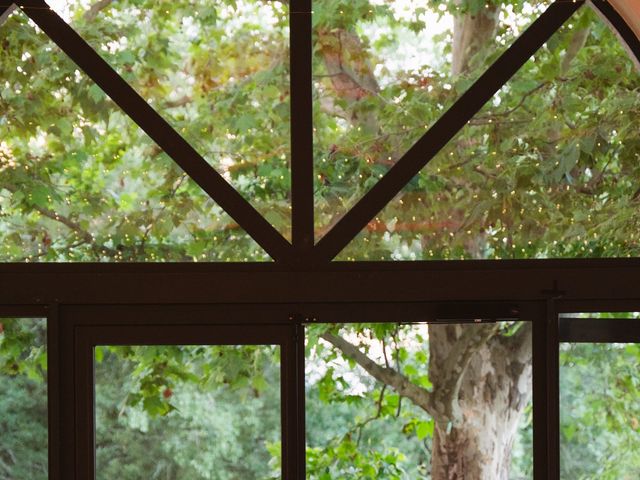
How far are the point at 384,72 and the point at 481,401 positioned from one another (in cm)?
157

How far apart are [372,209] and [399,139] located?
1.17 feet

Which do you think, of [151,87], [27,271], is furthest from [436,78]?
[27,271]

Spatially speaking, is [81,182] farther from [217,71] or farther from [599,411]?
[599,411]

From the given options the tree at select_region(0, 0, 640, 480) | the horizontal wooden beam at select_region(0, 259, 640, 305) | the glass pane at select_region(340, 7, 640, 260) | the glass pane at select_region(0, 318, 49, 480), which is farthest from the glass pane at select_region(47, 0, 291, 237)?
the glass pane at select_region(0, 318, 49, 480)

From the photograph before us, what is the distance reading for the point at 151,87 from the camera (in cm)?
376

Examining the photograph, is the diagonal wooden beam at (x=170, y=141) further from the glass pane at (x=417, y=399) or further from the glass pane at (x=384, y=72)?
the glass pane at (x=417, y=399)

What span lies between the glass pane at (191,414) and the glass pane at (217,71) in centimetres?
67

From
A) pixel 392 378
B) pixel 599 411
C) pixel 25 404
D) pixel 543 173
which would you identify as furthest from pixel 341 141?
pixel 25 404

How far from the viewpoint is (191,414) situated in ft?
12.1

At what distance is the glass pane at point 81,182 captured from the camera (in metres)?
3.72

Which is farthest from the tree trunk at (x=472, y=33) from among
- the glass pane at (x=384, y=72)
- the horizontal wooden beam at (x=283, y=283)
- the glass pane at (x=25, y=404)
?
the glass pane at (x=25, y=404)

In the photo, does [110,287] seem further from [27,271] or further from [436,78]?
[436,78]

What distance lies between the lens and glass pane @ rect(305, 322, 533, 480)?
3.77 metres

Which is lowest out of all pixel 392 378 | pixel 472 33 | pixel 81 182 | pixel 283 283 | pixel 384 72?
pixel 392 378
